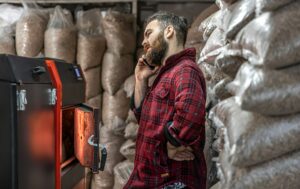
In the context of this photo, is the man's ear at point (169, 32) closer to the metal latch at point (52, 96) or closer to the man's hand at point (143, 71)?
the man's hand at point (143, 71)

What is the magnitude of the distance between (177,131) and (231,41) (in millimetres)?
482

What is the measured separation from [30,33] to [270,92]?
2.48m

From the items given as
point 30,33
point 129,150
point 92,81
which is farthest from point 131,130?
point 30,33

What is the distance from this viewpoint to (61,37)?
Answer: 3059mm

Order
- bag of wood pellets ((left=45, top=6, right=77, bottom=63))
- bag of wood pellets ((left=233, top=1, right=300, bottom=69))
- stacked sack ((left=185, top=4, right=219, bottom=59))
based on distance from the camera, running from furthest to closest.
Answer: bag of wood pellets ((left=45, top=6, right=77, bottom=63)) < stacked sack ((left=185, top=4, right=219, bottom=59)) < bag of wood pellets ((left=233, top=1, right=300, bottom=69))

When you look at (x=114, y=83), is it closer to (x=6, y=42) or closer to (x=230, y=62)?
(x=6, y=42)

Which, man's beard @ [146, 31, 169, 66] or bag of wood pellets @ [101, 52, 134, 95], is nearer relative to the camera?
man's beard @ [146, 31, 169, 66]

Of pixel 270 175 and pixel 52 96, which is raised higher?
pixel 52 96

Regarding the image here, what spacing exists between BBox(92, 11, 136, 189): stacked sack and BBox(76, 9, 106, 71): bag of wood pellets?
66 millimetres

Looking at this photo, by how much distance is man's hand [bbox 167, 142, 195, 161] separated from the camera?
5.31ft

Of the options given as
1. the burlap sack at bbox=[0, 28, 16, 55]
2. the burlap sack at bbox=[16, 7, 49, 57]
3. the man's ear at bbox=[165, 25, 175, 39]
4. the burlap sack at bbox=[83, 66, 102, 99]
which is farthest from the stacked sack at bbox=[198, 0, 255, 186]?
the burlap sack at bbox=[0, 28, 16, 55]

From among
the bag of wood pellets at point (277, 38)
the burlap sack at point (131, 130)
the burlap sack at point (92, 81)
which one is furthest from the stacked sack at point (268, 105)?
the burlap sack at point (92, 81)

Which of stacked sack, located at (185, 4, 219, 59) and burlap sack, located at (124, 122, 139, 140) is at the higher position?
stacked sack, located at (185, 4, 219, 59)

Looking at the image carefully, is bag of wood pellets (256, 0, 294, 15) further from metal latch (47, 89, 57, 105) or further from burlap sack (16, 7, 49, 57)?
burlap sack (16, 7, 49, 57)
